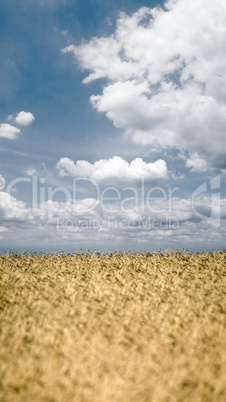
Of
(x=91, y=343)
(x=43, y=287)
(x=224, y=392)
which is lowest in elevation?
(x=224, y=392)

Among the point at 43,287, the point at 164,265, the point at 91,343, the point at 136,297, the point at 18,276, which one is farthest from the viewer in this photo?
the point at 164,265

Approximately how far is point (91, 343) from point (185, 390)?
1.93 metres

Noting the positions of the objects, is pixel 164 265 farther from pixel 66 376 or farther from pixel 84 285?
pixel 66 376

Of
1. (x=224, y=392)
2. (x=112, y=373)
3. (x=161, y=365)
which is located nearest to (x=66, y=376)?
(x=112, y=373)

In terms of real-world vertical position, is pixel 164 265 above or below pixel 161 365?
above

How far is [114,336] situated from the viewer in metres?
6.03

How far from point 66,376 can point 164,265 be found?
6.48 metres

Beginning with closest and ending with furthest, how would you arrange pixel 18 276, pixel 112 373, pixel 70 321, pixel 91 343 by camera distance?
pixel 112 373 → pixel 91 343 → pixel 70 321 → pixel 18 276

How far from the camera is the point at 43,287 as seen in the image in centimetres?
870

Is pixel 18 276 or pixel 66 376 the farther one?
pixel 18 276

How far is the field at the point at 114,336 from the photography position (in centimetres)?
479

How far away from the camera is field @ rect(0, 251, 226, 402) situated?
4.79 m

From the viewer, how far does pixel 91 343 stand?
581 cm

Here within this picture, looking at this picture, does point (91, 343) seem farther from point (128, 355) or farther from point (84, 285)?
point (84, 285)
